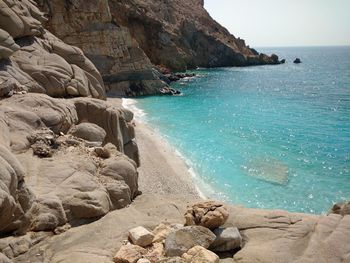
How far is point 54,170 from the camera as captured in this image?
1343 centimetres

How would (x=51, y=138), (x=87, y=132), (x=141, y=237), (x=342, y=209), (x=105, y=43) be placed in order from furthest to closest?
(x=105, y=43), (x=87, y=132), (x=51, y=138), (x=342, y=209), (x=141, y=237)

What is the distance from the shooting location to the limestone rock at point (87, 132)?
17.8 meters

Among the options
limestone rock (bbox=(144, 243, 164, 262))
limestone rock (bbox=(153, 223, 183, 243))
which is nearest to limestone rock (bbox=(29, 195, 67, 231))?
limestone rock (bbox=(153, 223, 183, 243))

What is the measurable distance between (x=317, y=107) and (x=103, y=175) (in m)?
53.0

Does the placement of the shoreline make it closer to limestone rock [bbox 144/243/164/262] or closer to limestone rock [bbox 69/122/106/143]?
limestone rock [bbox 69/122/106/143]

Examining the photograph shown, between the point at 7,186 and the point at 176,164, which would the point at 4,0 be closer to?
the point at 7,186

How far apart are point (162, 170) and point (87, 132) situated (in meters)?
11.4

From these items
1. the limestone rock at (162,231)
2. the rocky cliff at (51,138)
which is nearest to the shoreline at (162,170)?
the rocky cliff at (51,138)

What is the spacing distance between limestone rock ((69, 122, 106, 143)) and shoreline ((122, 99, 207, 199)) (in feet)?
19.4

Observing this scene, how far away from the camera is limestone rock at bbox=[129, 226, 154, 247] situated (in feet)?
34.6

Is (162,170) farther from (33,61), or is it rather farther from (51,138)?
(51,138)

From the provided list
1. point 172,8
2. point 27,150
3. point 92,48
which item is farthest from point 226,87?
point 27,150

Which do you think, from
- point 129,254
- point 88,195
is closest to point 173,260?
point 129,254

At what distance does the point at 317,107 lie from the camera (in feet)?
195
